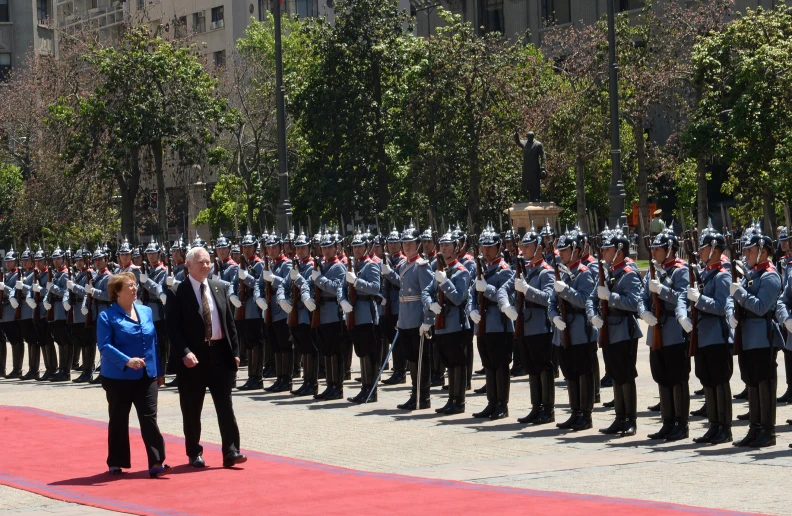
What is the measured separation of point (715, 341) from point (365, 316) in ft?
17.4

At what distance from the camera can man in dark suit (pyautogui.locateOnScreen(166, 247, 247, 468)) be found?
11.7 metres

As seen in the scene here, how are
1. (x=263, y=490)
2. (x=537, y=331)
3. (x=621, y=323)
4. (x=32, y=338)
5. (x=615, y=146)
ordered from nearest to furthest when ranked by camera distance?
1. (x=263, y=490)
2. (x=621, y=323)
3. (x=537, y=331)
4. (x=32, y=338)
5. (x=615, y=146)

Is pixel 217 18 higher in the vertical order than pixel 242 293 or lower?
higher

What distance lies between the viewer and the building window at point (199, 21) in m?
81.6

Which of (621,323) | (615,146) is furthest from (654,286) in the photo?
(615,146)

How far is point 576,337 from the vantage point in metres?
13.6

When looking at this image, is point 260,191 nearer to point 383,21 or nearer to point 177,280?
point 383,21

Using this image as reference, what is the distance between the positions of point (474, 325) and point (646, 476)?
18.4 ft

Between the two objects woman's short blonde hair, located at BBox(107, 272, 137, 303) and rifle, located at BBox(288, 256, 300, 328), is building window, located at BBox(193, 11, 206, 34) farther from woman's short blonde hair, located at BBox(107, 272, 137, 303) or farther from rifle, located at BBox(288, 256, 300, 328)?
woman's short blonde hair, located at BBox(107, 272, 137, 303)

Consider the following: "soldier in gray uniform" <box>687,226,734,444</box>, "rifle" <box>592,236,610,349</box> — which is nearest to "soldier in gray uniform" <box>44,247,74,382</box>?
"rifle" <box>592,236,610,349</box>

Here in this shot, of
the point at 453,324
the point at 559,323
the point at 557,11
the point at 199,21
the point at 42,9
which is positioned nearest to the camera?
the point at 559,323

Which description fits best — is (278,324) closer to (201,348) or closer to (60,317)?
(60,317)

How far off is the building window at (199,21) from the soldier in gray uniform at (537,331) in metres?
69.6

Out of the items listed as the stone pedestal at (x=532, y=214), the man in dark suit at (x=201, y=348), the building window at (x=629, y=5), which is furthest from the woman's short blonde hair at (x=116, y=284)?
the building window at (x=629, y=5)
